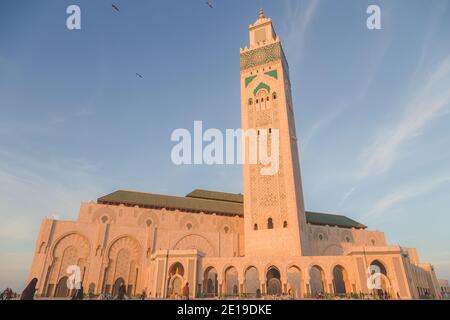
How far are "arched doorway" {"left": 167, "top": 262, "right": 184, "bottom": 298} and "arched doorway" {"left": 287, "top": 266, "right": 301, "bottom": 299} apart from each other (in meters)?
8.94

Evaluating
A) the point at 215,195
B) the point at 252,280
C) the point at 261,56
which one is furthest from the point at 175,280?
the point at 261,56

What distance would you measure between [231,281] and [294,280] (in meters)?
5.79

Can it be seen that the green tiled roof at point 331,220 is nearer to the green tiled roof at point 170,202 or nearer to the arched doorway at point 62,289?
the green tiled roof at point 170,202

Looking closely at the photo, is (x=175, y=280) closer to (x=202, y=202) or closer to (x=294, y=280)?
(x=294, y=280)

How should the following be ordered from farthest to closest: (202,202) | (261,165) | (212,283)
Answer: (202,202) → (261,165) → (212,283)

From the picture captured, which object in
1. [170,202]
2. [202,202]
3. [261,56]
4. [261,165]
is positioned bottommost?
[170,202]

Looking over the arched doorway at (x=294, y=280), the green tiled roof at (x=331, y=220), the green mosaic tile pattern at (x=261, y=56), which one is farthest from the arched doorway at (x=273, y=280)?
the green mosaic tile pattern at (x=261, y=56)

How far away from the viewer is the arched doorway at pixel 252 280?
→ 24828 millimetres

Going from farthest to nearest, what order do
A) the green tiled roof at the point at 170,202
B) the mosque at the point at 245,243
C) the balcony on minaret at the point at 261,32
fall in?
the balcony on minaret at the point at 261,32
the green tiled roof at the point at 170,202
the mosque at the point at 245,243

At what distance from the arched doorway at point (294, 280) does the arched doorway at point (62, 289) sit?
63.2 ft

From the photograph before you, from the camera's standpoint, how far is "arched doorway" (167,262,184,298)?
23.6 m

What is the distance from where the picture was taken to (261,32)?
3512cm
